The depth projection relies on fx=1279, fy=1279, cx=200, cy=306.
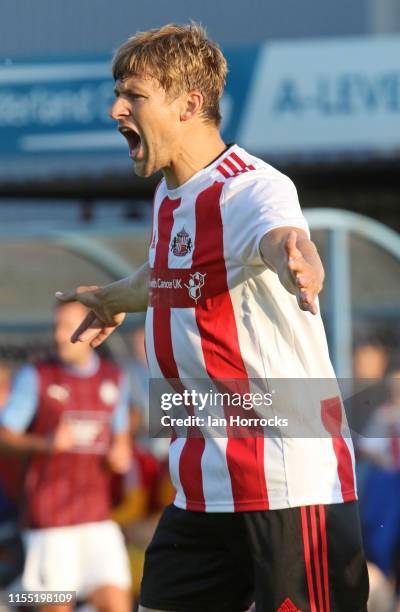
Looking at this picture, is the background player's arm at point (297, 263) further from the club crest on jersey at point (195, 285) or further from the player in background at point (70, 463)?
the player in background at point (70, 463)

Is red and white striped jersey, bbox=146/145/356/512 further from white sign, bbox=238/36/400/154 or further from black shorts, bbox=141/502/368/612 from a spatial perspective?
white sign, bbox=238/36/400/154

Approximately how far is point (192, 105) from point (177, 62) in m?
0.11

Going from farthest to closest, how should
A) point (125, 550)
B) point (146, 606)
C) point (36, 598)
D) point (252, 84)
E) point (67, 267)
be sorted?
point (252, 84) → point (67, 267) → point (125, 550) → point (36, 598) → point (146, 606)

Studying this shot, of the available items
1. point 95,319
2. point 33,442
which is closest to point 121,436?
point 33,442

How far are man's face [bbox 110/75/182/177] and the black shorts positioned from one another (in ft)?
2.92

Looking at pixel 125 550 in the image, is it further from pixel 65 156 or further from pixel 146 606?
pixel 65 156

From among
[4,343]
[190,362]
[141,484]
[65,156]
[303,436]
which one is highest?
[65,156]

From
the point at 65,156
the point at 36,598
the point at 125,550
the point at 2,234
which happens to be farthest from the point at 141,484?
the point at 65,156

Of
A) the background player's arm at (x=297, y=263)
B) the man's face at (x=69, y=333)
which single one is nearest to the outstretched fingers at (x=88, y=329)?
the background player's arm at (x=297, y=263)

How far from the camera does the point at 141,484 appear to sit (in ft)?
20.9

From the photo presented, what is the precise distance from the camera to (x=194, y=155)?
3156mm

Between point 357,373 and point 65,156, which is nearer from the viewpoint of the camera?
point 357,373

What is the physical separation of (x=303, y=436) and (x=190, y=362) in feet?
1.06

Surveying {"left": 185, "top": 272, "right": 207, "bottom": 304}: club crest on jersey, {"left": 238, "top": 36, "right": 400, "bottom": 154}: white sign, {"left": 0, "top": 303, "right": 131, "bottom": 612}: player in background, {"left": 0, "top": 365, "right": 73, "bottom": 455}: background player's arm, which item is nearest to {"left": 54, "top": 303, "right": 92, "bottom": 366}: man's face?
{"left": 0, "top": 303, "right": 131, "bottom": 612}: player in background
